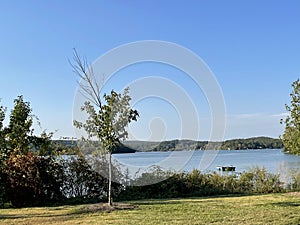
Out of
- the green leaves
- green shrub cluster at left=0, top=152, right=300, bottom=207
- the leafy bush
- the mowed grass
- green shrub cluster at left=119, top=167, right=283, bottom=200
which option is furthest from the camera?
green shrub cluster at left=119, top=167, right=283, bottom=200

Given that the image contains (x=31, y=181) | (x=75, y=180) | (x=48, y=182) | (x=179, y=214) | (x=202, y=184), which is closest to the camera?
(x=179, y=214)

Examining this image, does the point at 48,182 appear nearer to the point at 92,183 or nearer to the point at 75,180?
the point at 75,180

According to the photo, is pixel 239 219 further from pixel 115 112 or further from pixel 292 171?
pixel 292 171

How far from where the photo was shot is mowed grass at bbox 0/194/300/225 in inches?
281

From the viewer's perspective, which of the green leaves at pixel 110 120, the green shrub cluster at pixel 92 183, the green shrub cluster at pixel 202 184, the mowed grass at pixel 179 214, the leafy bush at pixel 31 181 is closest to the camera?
the mowed grass at pixel 179 214

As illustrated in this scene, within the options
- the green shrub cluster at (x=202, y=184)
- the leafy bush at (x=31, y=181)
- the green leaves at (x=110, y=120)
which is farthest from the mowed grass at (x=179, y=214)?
the green shrub cluster at (x=202, y=184)

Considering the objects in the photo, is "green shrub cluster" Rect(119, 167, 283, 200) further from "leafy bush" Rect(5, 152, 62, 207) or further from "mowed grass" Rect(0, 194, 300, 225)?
"mowed grass" Rect(0, 194, 300, 225)

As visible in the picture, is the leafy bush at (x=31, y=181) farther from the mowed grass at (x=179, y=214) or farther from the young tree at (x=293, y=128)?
the young tree at (x=293, y=128)

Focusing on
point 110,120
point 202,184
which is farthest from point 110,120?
point 202,184

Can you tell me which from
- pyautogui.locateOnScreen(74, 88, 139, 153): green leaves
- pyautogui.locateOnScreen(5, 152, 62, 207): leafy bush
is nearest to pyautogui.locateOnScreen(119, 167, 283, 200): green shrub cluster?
pyautogui.locateOnScreen(5, 152, 62, 207): leafy bush

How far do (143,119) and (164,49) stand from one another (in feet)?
6.96

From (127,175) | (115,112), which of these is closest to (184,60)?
(115,112)

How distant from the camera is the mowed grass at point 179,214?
23.4 feet

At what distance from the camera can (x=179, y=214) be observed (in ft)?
25.9
